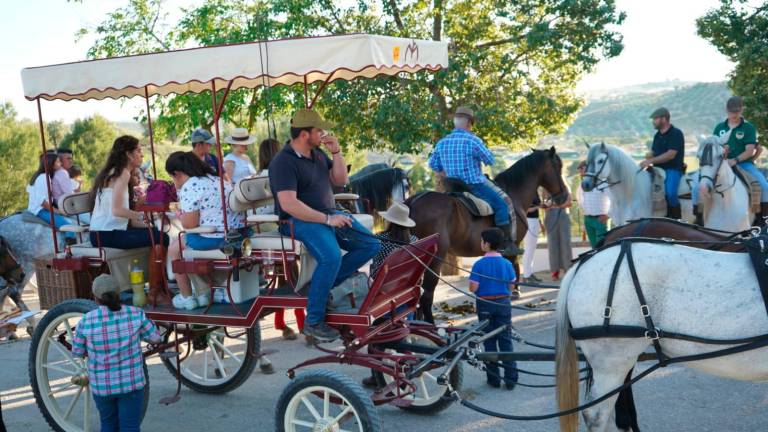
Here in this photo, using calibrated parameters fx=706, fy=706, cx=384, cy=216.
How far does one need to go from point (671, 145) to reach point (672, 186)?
0.57m

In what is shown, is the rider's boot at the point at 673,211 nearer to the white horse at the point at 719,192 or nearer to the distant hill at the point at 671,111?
the white horse at the point at 719,192

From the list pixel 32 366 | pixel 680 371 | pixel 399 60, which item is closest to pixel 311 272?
pixel 399 60

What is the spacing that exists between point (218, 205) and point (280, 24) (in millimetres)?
9187

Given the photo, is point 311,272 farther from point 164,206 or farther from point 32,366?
point 32,366

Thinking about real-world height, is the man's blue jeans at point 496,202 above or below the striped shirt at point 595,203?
above

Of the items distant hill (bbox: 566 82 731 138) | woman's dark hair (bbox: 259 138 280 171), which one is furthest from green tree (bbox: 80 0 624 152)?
distant hill (bbox: 566 82 731 138)

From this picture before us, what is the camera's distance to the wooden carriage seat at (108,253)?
600 centimetres

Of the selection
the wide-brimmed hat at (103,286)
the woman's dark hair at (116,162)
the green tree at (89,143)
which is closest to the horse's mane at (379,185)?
the woman's dark hair at (116,162)

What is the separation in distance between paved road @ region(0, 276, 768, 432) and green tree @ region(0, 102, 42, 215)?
844 inches

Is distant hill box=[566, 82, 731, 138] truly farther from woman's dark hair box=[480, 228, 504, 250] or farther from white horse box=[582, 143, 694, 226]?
woman's dark hair box=[480, 228, 504, 250]

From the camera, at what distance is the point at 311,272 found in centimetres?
531

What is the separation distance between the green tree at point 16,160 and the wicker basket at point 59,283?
21205mm

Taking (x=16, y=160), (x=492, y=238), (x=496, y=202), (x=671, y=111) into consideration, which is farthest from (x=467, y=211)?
(x=671, y=111)

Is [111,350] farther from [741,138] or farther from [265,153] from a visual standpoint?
[741,138]
